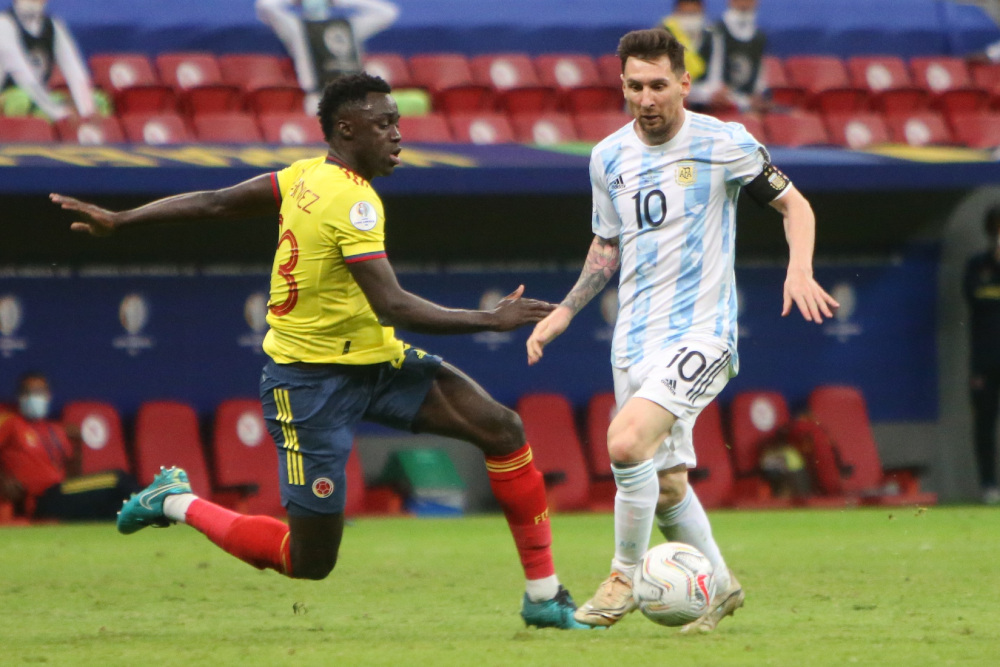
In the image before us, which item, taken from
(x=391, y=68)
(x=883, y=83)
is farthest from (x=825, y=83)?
(x=391, y=68)

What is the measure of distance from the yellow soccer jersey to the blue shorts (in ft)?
0.20

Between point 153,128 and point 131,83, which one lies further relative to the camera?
point 131,83

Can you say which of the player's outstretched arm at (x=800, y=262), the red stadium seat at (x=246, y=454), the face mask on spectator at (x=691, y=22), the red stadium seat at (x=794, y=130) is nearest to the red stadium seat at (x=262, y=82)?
the red stadium seat at (x=246, y=454)

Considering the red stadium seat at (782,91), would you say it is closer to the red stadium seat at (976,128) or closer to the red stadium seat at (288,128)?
the red stadium seat at (976,128)

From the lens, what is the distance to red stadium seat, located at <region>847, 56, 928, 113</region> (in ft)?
50.0

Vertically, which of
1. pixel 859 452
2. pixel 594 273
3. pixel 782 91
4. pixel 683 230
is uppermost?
pixel 782 91

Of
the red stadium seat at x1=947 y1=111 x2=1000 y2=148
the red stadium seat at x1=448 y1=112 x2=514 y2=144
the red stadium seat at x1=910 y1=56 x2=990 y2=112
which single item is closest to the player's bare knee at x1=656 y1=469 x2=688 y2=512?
the red stadium seat at x1=448 y1=112 x2=514 y2=144

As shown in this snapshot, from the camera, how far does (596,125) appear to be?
44.9 ft

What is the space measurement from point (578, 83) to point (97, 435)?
566 centimetres

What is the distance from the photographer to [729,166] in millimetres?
5754

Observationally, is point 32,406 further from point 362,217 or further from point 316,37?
point 362,217

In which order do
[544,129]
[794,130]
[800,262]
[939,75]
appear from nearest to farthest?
[800,262], [544,129], [794,130], [939,75]

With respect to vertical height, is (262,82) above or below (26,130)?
above

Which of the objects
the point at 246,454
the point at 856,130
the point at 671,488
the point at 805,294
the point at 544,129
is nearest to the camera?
the point at 805,294
